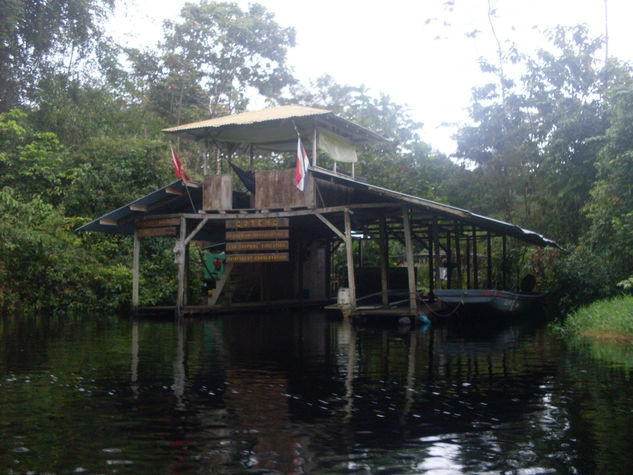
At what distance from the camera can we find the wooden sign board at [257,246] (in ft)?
57.7

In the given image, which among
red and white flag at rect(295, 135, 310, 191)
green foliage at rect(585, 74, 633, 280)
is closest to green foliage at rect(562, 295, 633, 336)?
green foliage at rect(585, 74, 633, 280)

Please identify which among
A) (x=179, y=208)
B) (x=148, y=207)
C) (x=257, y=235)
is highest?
(x=179, y=208)

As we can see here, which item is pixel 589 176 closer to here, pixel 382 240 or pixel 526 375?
pixel 382 240

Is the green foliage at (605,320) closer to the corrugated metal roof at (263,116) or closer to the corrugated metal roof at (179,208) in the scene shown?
the corrugated metal roof at (179,208)

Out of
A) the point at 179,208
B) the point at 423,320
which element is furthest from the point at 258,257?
the point at 423,320

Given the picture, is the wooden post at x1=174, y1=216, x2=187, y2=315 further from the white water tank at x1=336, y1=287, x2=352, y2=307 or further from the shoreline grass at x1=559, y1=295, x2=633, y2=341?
the shoreline grass at x1=559, y1=295, x2=633, y2=341

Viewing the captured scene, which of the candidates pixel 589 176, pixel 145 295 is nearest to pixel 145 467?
pixel 145 295

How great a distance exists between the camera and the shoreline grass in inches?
484

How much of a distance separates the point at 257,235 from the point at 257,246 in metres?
0.31

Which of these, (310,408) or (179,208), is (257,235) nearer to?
(179,208)

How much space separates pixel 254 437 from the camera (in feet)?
17.1

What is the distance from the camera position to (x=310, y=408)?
6.33m

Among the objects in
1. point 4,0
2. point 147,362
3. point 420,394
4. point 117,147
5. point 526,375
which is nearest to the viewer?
point 420,394

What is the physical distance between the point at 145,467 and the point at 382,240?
13.9 meters
